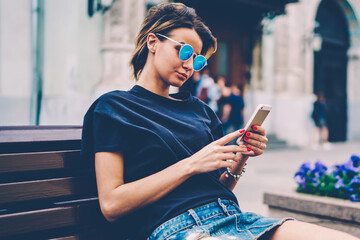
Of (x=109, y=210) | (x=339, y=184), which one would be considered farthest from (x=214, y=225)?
(x=339, y=184)

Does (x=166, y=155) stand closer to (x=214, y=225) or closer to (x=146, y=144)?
(x=146, y=144)

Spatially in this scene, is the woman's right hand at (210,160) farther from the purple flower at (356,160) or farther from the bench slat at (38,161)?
the purple flower at (356,160)

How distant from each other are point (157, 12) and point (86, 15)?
7922 mm

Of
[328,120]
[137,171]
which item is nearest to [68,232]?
[137,171]

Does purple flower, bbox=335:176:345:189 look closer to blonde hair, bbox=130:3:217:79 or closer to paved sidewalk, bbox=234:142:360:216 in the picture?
paved sidewalk, bbox=234:142:360:216

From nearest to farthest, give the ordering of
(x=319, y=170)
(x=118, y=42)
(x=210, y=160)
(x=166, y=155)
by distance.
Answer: (x=210, y=160), (x=166, y=155), (x=319, y=170), (x=118, y=42)

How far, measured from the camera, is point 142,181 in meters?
1.43

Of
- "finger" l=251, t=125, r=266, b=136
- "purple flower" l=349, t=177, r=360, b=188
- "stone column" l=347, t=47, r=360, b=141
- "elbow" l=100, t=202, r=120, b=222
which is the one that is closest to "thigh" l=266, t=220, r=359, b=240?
"finger" l=251, t=125, r=266, b=136

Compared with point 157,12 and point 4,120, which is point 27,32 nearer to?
point 4,120

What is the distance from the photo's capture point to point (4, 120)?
923cm

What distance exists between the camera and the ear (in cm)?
172

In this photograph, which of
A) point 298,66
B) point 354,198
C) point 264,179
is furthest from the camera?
point 298,66

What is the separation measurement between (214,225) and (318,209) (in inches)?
58.6

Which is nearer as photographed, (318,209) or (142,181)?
(142,181)
